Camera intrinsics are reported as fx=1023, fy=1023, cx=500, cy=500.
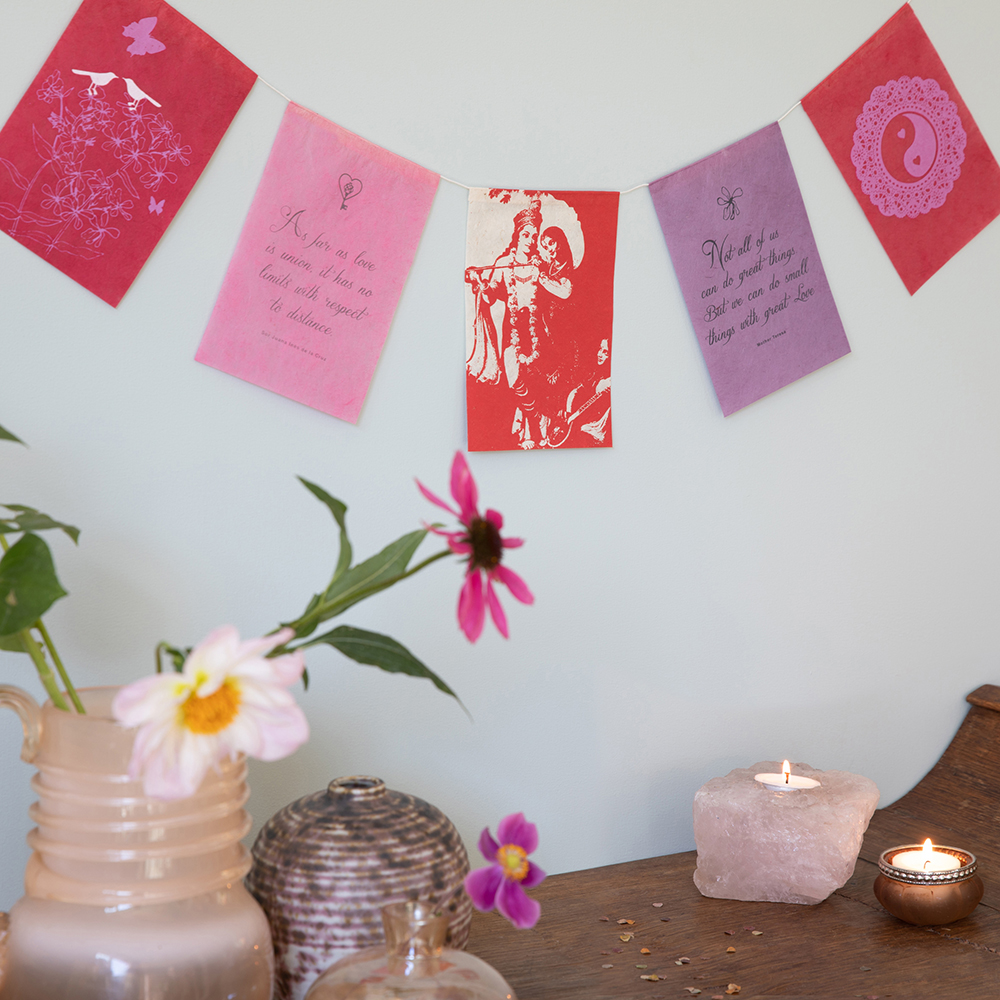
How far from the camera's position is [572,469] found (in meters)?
1.04

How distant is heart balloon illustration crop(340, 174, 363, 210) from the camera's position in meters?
0.92

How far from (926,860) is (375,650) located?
1.96ft

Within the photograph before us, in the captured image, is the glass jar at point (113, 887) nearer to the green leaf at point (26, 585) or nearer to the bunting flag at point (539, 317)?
the green leaf at point (26, 585)

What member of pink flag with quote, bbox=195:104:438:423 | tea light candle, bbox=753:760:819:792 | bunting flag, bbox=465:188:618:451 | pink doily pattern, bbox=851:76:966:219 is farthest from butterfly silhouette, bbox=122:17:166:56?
tea light candle, bbox=753:760:819:792

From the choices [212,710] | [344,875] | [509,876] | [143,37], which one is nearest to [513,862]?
Result: [509,876]

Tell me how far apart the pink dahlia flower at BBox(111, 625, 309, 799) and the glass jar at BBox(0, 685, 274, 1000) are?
3.2 inches

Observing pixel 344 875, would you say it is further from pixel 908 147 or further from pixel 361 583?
pixel 908 147

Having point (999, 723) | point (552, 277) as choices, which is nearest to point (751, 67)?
point (552, 277)

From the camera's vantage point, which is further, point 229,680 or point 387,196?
point 387,196

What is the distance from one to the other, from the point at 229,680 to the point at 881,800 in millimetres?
953

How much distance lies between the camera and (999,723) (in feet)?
4.06

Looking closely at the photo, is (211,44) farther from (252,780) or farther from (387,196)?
(252,780)

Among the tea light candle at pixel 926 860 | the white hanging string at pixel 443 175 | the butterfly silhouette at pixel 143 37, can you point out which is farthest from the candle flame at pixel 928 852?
the butterfly silhouette at pixel 143 37

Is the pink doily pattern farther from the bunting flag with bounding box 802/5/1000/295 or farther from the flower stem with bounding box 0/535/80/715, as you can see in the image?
the flower stem with bounding box 0/535/80/715
